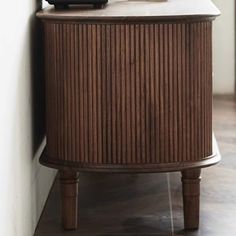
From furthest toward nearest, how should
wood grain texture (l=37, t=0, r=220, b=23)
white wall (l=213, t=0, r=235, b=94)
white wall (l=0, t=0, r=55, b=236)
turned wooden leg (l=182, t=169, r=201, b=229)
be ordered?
1. white wall (l=213, t=0, r=235, b=94)
2. turned wooden leg (l=182, t=169, r=201, b=229)
3. wood grain texture (l=37, t=0, r=220, b=23)
4. white wall (l=0, t=0, r=55, b=236)

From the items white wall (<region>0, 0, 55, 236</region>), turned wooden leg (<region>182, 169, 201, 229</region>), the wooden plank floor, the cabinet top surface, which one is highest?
the cabinet top surface

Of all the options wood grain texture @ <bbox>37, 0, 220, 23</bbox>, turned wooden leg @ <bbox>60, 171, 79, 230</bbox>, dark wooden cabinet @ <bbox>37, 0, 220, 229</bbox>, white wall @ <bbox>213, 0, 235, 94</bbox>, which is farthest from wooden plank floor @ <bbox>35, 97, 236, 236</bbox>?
white wall @ <bbox>213, 0, 235, 94</bbox>

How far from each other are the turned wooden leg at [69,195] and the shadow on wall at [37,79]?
12 centimetres

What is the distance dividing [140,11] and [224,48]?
168 cm

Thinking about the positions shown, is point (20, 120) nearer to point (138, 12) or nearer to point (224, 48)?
point (138, 12)

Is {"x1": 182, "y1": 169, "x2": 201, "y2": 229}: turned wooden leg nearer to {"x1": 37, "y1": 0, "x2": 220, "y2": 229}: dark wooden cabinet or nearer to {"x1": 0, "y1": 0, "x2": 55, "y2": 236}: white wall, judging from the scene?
{"x1": 37, "y1": 0, "x2": 220, "y2": 229}: dark wooden cabinet

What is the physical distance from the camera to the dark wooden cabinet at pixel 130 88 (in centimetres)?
143

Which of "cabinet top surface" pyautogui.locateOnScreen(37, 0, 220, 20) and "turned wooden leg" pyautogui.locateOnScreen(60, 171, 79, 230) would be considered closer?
"cabinet top surface" pyautogui.locateOnScreen(37, 0, 220, 20)

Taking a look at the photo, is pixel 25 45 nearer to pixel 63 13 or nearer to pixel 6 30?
pixel 63 13

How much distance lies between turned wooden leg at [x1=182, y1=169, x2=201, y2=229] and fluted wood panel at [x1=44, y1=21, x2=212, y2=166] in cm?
7

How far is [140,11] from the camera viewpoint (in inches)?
58.9

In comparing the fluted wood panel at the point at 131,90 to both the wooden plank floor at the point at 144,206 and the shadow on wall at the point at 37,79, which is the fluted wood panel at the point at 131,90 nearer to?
the shadow on wall at the point at 37,79

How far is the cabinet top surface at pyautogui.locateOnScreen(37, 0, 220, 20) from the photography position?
1.42m

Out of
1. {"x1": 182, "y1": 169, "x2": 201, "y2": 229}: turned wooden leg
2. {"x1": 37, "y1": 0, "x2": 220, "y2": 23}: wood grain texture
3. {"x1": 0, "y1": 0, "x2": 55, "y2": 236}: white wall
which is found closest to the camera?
{"x1": 0, "y1": 0, "x2": 55, "y2": 236}: white wall
